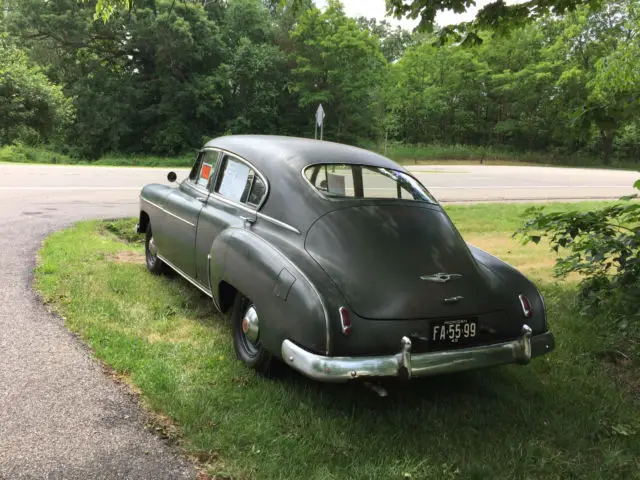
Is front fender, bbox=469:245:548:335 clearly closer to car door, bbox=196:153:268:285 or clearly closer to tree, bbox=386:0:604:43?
car door, bbox=196:153:268:285

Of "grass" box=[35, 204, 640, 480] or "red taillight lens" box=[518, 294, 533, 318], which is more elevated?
"red taillight lens" box=[518, 294, 533, 318]

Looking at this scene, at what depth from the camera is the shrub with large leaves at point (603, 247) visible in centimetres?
427

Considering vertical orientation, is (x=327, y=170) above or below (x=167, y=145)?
above

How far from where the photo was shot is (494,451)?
2.81 meters

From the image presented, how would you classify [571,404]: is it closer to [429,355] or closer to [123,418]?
[429,355]

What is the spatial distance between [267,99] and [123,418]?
36.8 metres

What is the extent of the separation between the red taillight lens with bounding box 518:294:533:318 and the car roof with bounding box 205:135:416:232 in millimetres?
1337

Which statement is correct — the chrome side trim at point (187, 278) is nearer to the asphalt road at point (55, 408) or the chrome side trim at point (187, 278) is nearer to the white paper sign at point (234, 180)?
the white paper sign at point (234, 180)

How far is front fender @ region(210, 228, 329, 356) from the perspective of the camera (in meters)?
2.87

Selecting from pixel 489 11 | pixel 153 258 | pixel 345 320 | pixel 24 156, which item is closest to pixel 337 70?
pixel 24 156

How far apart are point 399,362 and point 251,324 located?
1050 mm

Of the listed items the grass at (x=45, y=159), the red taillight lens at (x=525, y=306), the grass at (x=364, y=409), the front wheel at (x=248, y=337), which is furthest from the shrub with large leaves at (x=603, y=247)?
the grass at (x=45, y=159)

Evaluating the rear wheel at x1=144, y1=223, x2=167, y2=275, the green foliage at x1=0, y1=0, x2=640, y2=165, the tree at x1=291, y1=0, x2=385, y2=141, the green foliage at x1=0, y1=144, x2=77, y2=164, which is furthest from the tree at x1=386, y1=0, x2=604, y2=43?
the tree at x1=291, y1=0, x2=385, y2=141

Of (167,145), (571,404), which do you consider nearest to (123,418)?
(571,404)
